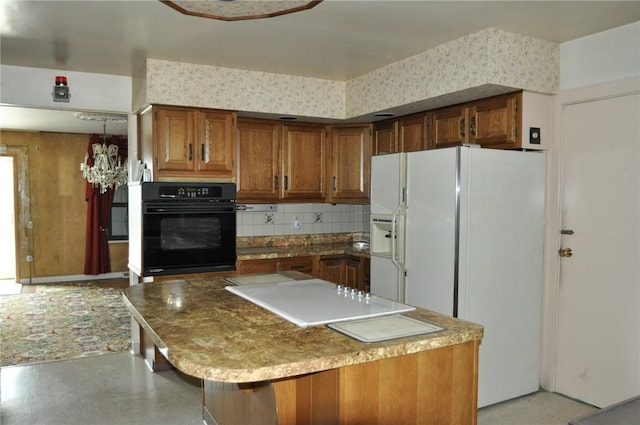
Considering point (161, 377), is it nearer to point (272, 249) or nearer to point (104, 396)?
point (104, 396)

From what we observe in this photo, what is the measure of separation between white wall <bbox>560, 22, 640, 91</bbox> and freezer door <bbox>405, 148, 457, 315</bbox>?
1.03 metres

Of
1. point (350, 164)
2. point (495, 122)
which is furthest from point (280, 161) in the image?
point (495, 122)

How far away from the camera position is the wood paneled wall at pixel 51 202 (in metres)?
7.48

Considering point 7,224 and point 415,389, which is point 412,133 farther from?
point 7,224

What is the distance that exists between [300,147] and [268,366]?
11.1 feet

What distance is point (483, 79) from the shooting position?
303cm

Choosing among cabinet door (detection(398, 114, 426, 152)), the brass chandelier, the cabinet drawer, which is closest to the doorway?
the brass chandelier

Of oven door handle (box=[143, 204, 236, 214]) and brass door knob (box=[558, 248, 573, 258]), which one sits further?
oven door handle (box=[143, 204, 236, 214])

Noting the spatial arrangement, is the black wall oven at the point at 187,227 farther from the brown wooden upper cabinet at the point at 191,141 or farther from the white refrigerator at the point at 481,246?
the white refrigerator at the point at 481,246

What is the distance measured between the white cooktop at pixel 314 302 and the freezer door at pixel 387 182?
1132 millimetres

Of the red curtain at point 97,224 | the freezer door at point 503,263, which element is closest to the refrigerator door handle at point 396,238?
the freezer door at point 503,263

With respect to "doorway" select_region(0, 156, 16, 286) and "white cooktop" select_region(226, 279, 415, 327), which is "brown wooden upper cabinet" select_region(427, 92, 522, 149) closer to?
"white cooktop" select_region(226, 279, 415, 327)

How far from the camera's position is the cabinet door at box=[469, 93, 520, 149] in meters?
3.28

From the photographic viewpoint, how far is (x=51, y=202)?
767 centimetres
